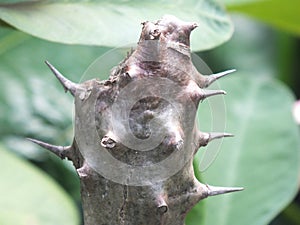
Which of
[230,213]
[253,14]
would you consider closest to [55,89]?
[253,14]

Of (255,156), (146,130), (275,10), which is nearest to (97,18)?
(146,130)

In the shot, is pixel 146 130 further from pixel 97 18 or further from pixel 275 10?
pixel 275 10

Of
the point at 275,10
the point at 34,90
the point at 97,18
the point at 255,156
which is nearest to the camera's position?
the point at 97,18

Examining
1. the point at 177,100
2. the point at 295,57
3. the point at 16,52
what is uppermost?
the point at 177,100

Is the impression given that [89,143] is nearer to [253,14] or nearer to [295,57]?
[253,14]

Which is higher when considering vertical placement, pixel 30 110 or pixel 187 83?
pixel 187 83

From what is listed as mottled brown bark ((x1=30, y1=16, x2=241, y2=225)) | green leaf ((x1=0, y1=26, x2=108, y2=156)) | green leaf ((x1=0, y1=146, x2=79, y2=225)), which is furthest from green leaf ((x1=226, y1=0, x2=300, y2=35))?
mottled brown bark ((x1=30, y1=16, x2=241, y2=225))

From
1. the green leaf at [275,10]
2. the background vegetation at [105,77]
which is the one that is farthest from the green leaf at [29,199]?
the green leaf at [275,10]
